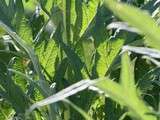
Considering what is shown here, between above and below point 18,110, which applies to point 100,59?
above

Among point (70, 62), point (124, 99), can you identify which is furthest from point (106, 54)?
point (124, 99)

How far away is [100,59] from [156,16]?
8.1 inches

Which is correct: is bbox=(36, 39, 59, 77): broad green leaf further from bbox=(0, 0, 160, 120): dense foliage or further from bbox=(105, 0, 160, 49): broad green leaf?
bbox=(105, 0, 160, 49): broad green leaf

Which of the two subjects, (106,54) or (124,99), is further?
(106,54)

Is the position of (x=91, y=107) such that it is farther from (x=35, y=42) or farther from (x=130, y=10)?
(x=130, y=10)

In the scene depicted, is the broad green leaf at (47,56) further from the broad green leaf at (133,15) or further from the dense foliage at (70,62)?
the broad green leaf at (133,15)

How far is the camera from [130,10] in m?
0.49

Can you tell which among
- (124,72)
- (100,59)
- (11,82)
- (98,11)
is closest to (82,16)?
(98,11)

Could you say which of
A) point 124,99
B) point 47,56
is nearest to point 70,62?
point 47,56

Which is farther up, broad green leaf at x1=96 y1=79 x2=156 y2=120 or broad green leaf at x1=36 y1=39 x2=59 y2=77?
broad green leaf at x1=36 y1=39 x2=59 y2=77

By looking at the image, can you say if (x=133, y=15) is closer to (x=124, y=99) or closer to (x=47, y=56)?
(x=124, y=99)

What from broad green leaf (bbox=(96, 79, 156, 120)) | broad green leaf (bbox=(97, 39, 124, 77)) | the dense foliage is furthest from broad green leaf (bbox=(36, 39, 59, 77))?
broad green leaf (bbox=(96, 79, 156, 120))

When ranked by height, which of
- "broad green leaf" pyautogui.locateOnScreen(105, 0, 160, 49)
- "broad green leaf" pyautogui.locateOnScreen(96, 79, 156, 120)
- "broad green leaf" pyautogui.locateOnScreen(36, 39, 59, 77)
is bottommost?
"broad green leaf" pyautogui.locateOnScreen(96, 79, 156, 120)

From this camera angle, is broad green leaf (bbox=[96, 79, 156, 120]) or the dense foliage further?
the dense foliage
